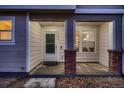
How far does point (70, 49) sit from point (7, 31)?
2620 mm

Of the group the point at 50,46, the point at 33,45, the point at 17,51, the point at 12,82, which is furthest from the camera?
the point at 50,46

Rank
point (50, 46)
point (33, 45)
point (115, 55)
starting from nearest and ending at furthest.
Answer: point (115, 55)
point (33, 45)
point (50, 46)

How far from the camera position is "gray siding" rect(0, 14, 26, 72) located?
23.6ft

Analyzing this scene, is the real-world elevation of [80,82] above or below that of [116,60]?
below

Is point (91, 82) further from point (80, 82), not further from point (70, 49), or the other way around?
point (70, 49)

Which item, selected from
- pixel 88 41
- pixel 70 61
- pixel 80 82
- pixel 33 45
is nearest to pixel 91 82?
pixel 80 82

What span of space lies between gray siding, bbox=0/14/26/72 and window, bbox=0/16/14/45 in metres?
0.16

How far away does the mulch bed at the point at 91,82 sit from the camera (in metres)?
5.86

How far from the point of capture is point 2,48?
7.21 m

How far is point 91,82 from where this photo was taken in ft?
20.9

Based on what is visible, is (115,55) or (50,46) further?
(50,46)

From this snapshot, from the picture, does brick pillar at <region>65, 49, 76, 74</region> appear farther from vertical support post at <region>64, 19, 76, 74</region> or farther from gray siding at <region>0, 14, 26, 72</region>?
gray siding at <region>0, 14, 26, 72</region>

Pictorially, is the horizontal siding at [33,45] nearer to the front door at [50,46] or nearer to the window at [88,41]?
the front door at [50,46]
